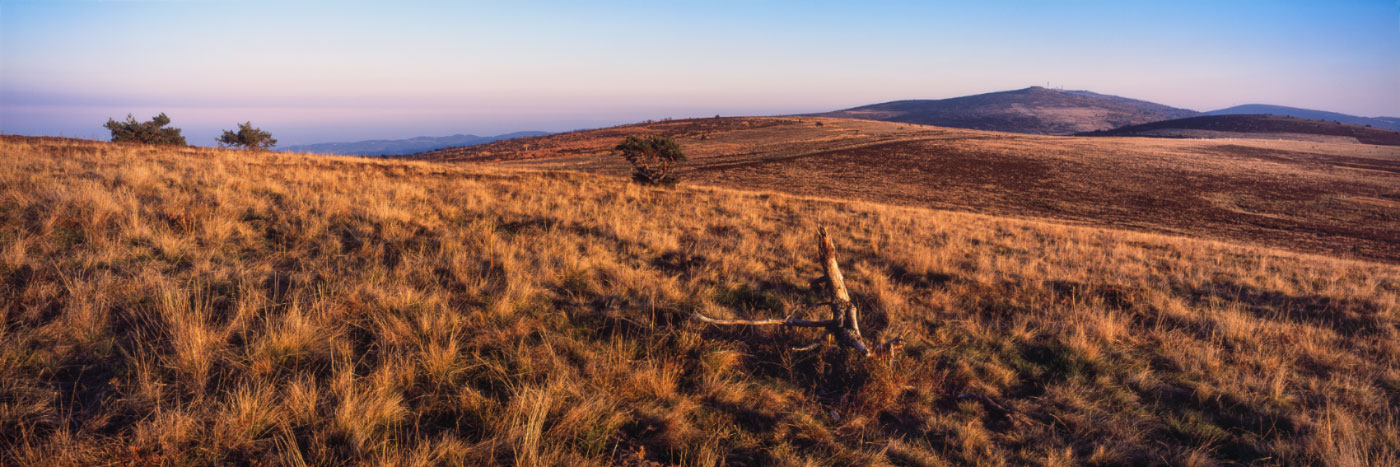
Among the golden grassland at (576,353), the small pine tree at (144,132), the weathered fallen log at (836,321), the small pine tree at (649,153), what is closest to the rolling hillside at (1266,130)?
the small pine tree at (649,153)

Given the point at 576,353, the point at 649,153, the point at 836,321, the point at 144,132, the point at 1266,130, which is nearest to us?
the point at 576,353

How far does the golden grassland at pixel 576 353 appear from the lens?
9.10ft

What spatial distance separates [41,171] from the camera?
767 cm

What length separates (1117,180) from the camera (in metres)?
31.7

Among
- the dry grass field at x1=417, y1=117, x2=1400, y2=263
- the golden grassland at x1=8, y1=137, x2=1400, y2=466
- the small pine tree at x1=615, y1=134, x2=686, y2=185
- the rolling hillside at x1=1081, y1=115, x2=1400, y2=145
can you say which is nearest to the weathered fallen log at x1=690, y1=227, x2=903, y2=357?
the golden grassland at x1=8, y1=137, x2=1400, y2=466

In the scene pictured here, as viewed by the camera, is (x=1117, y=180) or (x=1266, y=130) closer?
(x=1117, y=180)

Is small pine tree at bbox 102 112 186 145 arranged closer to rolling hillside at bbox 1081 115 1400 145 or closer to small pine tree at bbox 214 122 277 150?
small pine tree at bbox 214 122 277 150

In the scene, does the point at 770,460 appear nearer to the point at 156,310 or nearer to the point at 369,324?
the point at 369,324

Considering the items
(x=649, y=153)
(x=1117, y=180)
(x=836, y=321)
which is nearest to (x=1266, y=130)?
(x=1117, y=180)

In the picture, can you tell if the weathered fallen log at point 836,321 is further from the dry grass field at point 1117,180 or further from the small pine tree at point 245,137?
the small pine tree at point 245,137

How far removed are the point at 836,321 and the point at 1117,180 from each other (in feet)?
122

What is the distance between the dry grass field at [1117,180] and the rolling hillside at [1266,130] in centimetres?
4687

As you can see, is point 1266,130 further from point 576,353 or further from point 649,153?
point 576,353

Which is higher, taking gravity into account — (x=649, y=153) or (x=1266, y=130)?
(x=1266, y=130)
